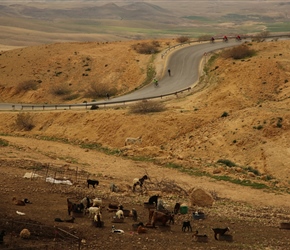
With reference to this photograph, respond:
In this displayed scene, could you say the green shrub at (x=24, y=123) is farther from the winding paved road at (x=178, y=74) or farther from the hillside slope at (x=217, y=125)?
the winding paved road at (x=178, y=74)

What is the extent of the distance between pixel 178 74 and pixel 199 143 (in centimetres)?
2547

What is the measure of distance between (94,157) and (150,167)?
17.8ft

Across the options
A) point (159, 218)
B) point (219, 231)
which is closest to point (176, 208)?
point (159, 218)

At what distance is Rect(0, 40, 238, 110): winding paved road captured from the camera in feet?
213

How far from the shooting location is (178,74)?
7156 cm

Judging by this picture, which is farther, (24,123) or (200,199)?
(24,123)

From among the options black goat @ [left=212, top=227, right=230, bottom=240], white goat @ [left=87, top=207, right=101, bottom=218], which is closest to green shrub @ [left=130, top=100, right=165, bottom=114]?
white goat @ [left=87, top=207, right=101, bottom=218]

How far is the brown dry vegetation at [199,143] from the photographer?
28.5 m

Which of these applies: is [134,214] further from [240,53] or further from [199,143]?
[240,53]

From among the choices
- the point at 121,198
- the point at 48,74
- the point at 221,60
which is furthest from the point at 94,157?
the point at 48,74

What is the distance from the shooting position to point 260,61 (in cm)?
6288

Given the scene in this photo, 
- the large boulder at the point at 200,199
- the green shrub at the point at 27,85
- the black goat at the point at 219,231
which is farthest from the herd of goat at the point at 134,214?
the green shrub at the point at 27,85

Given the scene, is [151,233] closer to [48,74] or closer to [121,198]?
[121,198]

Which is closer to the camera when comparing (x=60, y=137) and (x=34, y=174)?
(x=34, y=174)
